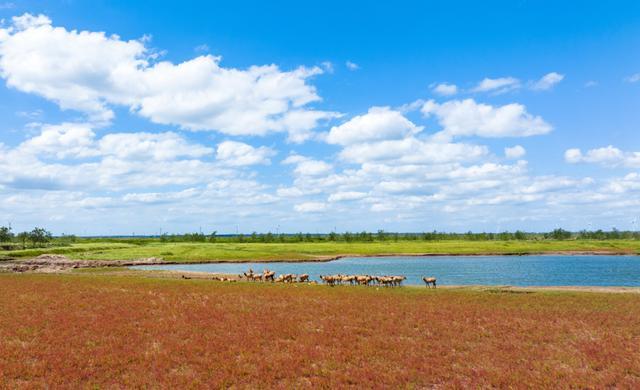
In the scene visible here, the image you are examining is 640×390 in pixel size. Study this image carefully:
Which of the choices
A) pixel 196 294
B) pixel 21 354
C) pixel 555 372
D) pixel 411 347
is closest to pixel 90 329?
pixel 21 354

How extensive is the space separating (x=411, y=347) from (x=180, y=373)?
36.7ft

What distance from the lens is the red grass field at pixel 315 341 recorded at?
17.4 metres

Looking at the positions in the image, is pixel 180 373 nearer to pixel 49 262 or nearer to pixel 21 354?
pixel 21 354

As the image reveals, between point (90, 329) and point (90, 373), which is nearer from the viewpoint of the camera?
point (90, 373)

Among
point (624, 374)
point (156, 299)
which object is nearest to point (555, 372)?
point (624, 374)

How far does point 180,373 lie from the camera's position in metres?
17.9

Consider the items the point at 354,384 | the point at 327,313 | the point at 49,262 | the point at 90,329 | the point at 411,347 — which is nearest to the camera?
the point at 354,384

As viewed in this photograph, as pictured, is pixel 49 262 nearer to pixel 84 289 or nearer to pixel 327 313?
pixel 84 289

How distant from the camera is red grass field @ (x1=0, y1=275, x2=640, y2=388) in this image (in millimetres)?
17375

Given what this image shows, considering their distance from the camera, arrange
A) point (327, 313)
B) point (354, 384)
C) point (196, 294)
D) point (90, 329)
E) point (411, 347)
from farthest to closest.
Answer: point (196, 294), point (327, 313), point (90, 329), point (411, 347), point (354, 384)

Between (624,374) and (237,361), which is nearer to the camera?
(624,374)

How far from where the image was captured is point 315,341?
22688 mm

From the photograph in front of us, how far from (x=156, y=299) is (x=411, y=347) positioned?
23135 millimetres

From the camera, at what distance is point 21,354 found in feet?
64.7
